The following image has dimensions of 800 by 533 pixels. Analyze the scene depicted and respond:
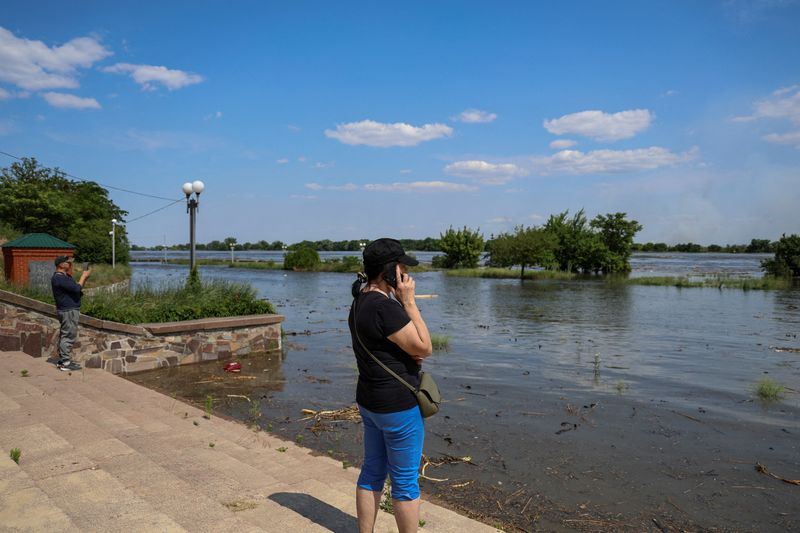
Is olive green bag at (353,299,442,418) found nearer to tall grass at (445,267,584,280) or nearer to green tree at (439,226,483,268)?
tall grass at (445,267,584,280)

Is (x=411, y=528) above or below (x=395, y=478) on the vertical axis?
below

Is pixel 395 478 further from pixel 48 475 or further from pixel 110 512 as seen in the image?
pixel 48 475

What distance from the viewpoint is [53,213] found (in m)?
40.1

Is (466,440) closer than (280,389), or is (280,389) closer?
(466,440)

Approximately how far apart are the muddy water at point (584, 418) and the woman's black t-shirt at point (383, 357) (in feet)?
7.54

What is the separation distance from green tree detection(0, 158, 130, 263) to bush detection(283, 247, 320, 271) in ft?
82.6

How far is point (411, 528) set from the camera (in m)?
3.16

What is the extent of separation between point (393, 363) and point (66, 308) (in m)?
7.90

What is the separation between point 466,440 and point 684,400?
15.0 feet

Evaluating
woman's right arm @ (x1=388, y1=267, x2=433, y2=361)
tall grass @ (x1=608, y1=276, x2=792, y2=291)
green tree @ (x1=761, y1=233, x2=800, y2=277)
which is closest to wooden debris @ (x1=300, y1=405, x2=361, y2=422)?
woman's right arm @ (x1=388, y1=267, x2=433, y2=361)

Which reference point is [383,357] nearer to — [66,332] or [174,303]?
[66,332]

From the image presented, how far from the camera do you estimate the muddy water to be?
5266 millimetres

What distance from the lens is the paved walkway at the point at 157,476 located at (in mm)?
3613

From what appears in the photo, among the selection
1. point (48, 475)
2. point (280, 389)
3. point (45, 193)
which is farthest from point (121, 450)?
point (45, 193)
